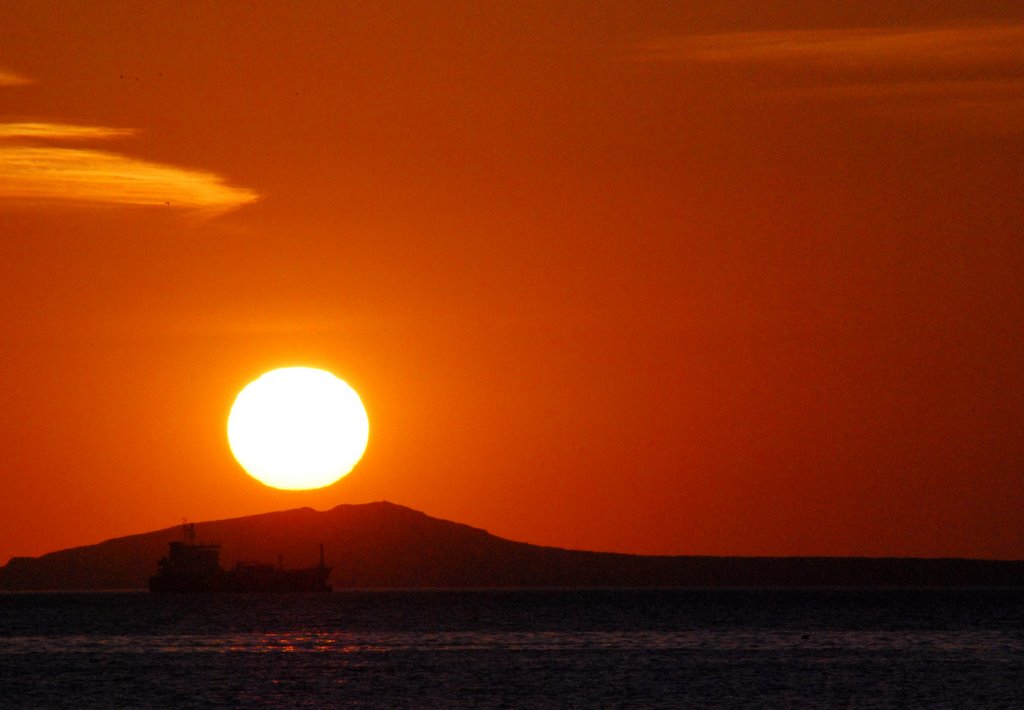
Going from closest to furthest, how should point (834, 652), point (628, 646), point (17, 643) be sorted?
point (834, 652) < point (628, 646) < point (17, 643)

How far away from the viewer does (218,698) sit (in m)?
95.6

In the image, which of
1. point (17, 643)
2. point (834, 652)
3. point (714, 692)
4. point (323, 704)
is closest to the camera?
point (323, 704)

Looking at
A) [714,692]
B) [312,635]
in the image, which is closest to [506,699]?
[714,692]

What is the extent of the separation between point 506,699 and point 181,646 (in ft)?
200

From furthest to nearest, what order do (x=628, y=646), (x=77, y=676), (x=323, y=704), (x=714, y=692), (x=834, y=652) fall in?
(x=628, y=646), (x=834, y=652), (x=77, y=676), (x=714, y=692), (x=323, y=704)

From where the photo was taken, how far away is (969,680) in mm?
107312

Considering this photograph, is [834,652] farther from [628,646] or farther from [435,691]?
[435,691]

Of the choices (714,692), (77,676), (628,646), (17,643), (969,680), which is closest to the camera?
(714,692)

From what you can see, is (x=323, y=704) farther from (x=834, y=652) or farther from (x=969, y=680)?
(x=834, y=652)

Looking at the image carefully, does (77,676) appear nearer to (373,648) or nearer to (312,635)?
(373,648)

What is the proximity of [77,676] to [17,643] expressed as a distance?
5214cm

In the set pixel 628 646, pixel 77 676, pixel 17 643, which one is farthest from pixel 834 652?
pixel 17 643

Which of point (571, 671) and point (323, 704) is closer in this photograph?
point (323, 704)

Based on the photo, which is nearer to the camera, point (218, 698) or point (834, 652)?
point (218, 698)
